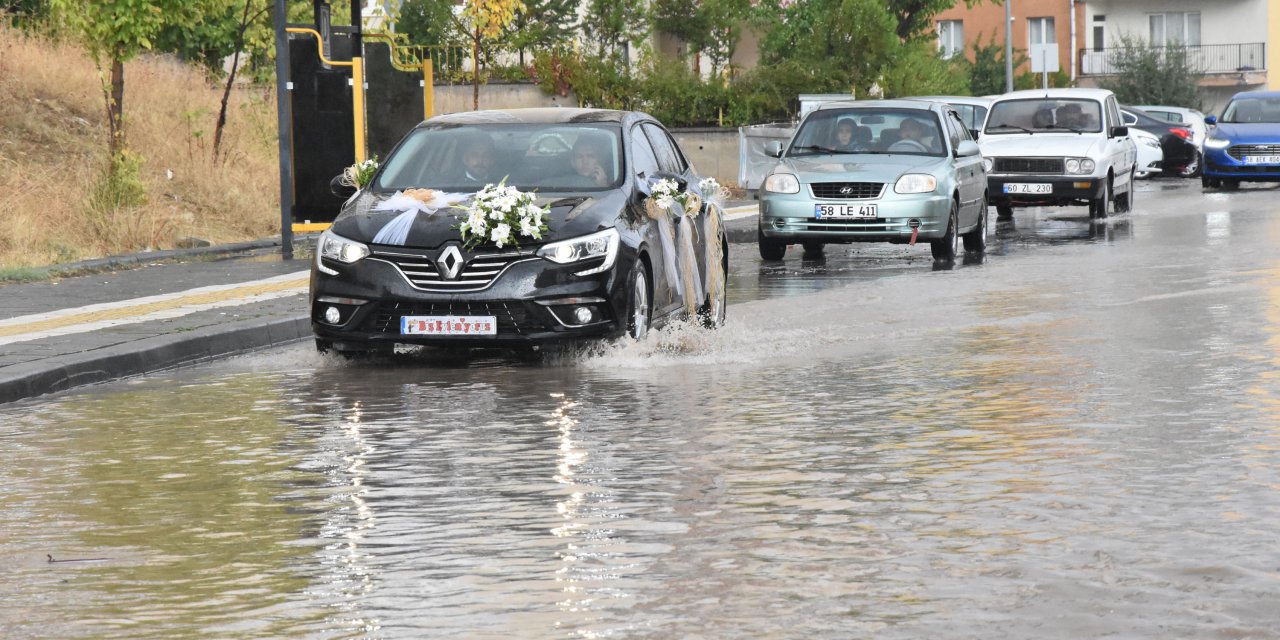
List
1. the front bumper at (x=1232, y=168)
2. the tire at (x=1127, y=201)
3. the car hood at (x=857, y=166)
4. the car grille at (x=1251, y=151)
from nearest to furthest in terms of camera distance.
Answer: the car hood at (x=857, y=166) < the tire at (x=1127, y=201) < the front bumper at (x=1232, y=168) < the car grille at (x=1251, y=151)

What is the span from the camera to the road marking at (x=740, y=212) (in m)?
29.4

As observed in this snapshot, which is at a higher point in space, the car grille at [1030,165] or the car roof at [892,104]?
the car roof at [892,104]

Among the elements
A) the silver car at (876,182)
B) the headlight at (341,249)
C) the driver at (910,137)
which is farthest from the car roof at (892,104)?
the headlight at (341,249)

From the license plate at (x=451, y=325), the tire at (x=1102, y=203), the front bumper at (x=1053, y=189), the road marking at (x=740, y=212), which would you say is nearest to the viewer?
the license plate at (x=451, y=325)

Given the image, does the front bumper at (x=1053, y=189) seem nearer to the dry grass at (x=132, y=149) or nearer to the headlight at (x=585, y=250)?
the dry grass at (x=132, y=149)

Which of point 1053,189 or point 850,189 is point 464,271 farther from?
point 1053,189

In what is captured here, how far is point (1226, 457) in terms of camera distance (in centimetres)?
886

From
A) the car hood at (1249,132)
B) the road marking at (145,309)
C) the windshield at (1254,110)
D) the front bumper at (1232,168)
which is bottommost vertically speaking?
the road marking at (145,309)

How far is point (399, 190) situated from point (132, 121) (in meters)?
15.1

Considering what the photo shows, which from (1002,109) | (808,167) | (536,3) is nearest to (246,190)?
(808,167)

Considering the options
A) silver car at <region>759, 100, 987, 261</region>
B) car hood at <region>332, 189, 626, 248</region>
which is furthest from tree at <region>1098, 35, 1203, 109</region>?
car hood at <region>332, 189, 626, 248</region>

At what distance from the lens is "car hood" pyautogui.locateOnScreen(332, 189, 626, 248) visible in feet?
41.3

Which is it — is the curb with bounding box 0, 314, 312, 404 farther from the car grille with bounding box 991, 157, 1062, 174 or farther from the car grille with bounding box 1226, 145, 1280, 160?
the car grille with bounding box 1226, 145, 1280, 160

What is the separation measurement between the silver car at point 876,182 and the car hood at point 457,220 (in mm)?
8375
